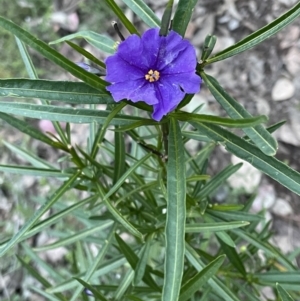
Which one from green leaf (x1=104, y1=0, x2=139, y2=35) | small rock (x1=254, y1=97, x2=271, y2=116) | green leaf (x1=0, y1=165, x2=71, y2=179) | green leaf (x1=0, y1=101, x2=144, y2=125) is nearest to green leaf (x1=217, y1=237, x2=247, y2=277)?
green leaf (x1=0, y1=165, x2=71, y2=179)

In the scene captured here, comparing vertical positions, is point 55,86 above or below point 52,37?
below

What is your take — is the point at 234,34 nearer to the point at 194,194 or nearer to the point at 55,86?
the point at 194,194

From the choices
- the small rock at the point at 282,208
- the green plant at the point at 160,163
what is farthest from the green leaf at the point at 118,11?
the small rock at the point at 282,208

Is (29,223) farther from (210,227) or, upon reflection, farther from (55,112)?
(210,227)

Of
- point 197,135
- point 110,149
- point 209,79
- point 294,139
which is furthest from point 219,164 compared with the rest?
point 209,79

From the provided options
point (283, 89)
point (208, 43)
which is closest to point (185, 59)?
point (208, 43)

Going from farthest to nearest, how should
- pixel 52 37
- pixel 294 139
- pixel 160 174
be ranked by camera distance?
pixel 52 37 → pixel 294 139 → pixel 160 174
